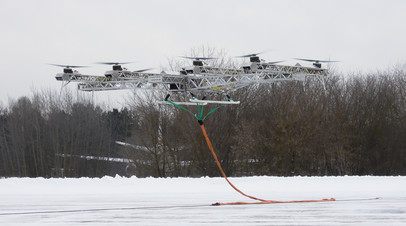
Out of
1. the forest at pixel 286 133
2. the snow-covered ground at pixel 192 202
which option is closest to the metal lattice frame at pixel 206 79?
the forest at pixel 286 133

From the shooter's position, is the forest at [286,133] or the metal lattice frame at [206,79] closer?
the metal lattice frame at [206,79]

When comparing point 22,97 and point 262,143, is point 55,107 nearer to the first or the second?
point 22,97

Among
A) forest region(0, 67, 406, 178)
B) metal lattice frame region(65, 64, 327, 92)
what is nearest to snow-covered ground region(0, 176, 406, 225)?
metal lattice frame region(65, 64, 327, 92)

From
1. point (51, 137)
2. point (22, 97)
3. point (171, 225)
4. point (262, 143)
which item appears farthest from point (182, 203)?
point (22, 97)

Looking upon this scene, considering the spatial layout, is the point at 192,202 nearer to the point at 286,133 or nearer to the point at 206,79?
the point at 206,79

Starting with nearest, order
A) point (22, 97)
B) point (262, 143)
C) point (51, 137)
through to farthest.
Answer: point (262, 143), point (51, 137), point (22, 97)

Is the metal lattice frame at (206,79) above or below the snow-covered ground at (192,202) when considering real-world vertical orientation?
above

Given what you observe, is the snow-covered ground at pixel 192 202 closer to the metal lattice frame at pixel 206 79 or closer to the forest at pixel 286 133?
the metal lattice frame at pixel 206 79

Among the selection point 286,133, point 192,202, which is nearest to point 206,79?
point 286,133

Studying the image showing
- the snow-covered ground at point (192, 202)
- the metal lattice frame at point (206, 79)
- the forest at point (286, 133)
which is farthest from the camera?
the forest at point (286, 133)

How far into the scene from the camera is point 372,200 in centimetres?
1565

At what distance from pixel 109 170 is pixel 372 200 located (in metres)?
Answer: 46.9

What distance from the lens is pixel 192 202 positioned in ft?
50.6

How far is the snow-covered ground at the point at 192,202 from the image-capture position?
11539 millimetres
